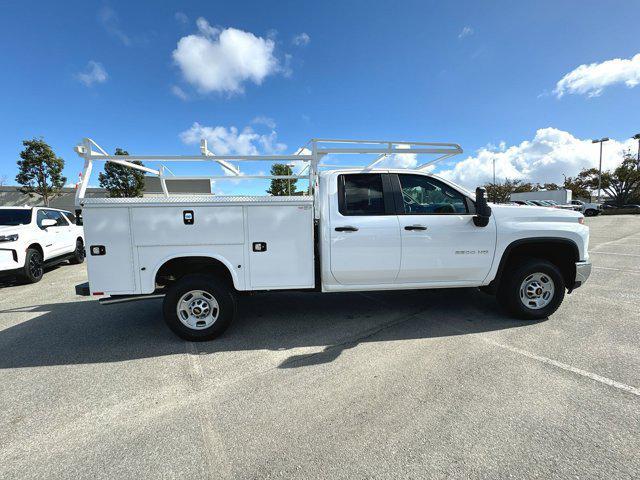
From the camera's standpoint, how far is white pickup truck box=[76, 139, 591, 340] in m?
3.63

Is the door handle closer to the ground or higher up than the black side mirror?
closer to the ground

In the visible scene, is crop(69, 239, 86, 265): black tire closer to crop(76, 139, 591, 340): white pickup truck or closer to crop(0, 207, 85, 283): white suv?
crop(0, 207, 85, 283): white suv

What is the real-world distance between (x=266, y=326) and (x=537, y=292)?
11.9ft

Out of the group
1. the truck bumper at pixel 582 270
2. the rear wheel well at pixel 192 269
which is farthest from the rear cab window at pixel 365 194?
the truck bumper at pixel 582 270

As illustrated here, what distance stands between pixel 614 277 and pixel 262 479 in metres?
8.08

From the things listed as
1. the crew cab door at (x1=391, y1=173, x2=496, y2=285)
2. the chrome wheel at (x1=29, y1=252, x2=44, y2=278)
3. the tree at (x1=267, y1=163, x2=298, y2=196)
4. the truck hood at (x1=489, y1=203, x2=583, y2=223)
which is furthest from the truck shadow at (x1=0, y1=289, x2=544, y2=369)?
the chrome wheel at (x1=29, y1=252, x2=44, y2=278)

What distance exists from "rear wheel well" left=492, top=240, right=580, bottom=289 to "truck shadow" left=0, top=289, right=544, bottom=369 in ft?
2.59

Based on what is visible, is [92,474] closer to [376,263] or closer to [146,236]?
[146,236]

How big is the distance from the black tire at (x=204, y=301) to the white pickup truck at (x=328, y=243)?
0.01 meters

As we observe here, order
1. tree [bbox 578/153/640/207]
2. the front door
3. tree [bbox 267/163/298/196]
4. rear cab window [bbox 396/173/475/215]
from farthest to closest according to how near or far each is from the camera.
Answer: tree [bbox 578/153/640/207], the front door, tree [bbox 267/163/298/196], rear cab window [bbox 396/173/475/215]

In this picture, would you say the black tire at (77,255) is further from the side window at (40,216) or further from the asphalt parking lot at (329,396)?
the asphalt parking lot at (329,396)

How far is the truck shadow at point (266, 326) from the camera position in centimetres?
371

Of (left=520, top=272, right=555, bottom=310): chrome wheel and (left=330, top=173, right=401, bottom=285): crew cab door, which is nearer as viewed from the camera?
(left=330, top=173, right=401, bottom=285): crew cab door

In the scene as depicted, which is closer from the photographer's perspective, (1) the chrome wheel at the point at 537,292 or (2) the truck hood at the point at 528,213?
(2) the truck hood at the point at 528,213
